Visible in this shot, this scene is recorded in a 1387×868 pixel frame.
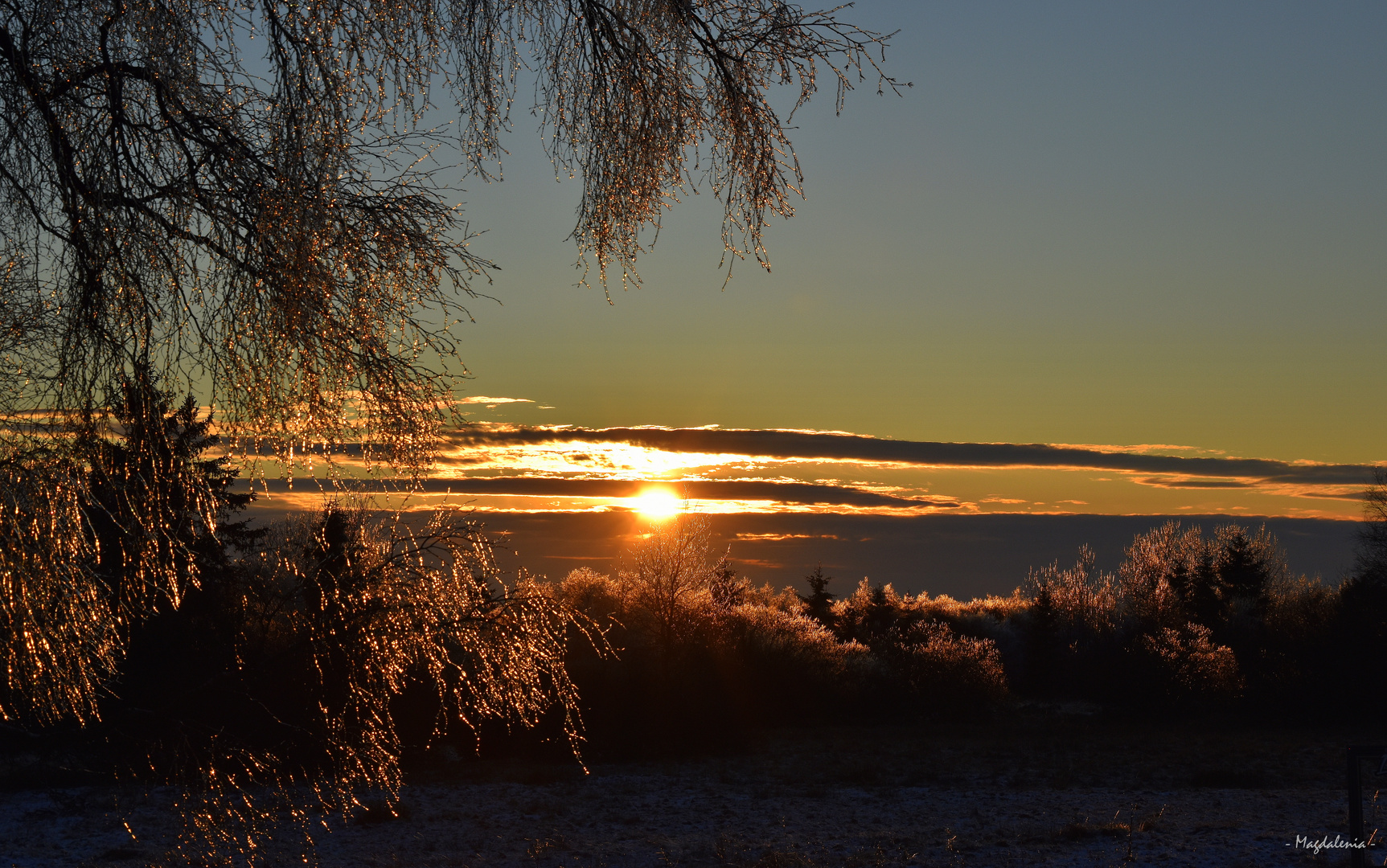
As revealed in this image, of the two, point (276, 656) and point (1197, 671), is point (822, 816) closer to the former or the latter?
point (276, 656)

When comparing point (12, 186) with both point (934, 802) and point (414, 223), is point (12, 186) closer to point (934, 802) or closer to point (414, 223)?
point (414, 223)

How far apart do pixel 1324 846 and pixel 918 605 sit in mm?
30863

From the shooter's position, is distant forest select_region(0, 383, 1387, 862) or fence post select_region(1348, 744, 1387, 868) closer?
distant forest select_region(0, 383, 1387, 862)

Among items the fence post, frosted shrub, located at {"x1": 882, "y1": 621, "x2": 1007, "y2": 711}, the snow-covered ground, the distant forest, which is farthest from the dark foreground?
the fence post

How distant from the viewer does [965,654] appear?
28547 mm

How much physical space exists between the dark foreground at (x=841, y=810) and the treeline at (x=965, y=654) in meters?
2.35

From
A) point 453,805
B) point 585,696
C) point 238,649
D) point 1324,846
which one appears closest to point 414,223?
point 238,649

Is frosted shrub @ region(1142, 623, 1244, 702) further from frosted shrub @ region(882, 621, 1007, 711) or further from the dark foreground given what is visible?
frosted shrub @ region(882, 621, 1007, 711)

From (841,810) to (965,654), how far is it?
44.0 feet

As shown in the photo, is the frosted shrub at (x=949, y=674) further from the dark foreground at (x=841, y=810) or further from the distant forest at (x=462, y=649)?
the dark foreground at (x=841, y=810)

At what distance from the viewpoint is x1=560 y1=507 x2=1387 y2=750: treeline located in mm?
23938

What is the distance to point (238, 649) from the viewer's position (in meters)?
4.60

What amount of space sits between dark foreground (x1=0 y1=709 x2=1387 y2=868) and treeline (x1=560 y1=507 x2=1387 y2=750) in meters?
2.35

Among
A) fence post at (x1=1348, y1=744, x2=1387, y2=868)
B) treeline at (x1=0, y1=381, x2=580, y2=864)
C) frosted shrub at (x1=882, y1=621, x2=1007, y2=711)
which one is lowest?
frosted shrub at (x1=882, y1=621, x2=1007, y2=711)
